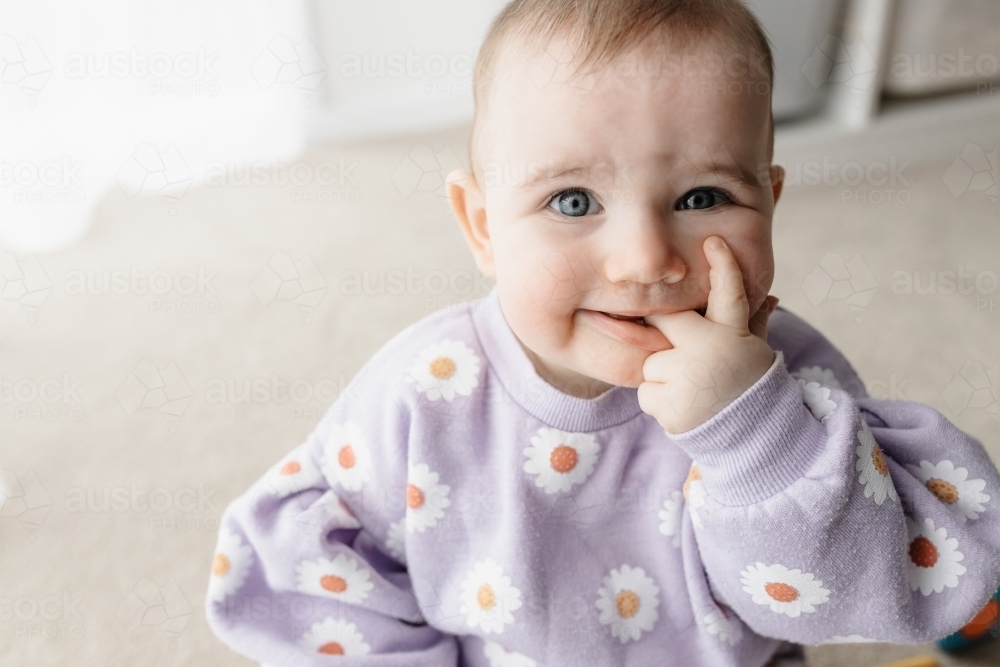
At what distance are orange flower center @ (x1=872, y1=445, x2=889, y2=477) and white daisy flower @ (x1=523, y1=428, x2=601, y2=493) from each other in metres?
0.20

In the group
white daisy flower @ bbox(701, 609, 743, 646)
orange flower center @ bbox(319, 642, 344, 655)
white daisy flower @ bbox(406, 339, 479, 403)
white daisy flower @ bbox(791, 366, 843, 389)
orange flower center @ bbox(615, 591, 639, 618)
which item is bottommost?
orange flower center @ bbox(319, 642, 344, 655)

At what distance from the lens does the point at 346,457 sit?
0.78 metres

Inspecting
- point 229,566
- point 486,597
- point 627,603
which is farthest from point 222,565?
point 627,603

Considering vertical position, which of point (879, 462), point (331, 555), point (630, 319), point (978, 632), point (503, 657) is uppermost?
point (630, 319)

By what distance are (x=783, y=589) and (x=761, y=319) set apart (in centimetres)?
19

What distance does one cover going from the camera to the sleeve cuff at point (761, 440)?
2.01 feet

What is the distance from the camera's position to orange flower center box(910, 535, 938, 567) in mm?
683

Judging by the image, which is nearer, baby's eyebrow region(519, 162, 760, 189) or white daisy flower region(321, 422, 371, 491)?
baby's eyebrow region(519, 162, 760, 189)

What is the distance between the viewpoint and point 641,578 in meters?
0.76

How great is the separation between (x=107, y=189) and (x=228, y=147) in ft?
0.81

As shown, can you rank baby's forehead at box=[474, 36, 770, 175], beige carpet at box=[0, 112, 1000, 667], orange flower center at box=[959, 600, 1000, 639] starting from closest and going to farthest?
1. baby's forehead at box=[474, 36, 770, 175]
2. orange flower center at box=[959, 600, 1000, 639]
3. beige carpet at box=[0, 112, 1000, 667]

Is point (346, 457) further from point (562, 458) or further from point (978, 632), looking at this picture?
point (978, 632)

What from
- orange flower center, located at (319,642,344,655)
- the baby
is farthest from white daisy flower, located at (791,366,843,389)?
orange flower center, located at (319,642,344,655)

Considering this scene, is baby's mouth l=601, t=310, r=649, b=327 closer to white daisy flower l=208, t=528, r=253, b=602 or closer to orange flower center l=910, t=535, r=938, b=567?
orange flower center l=910, t=535, r=938, b=567
